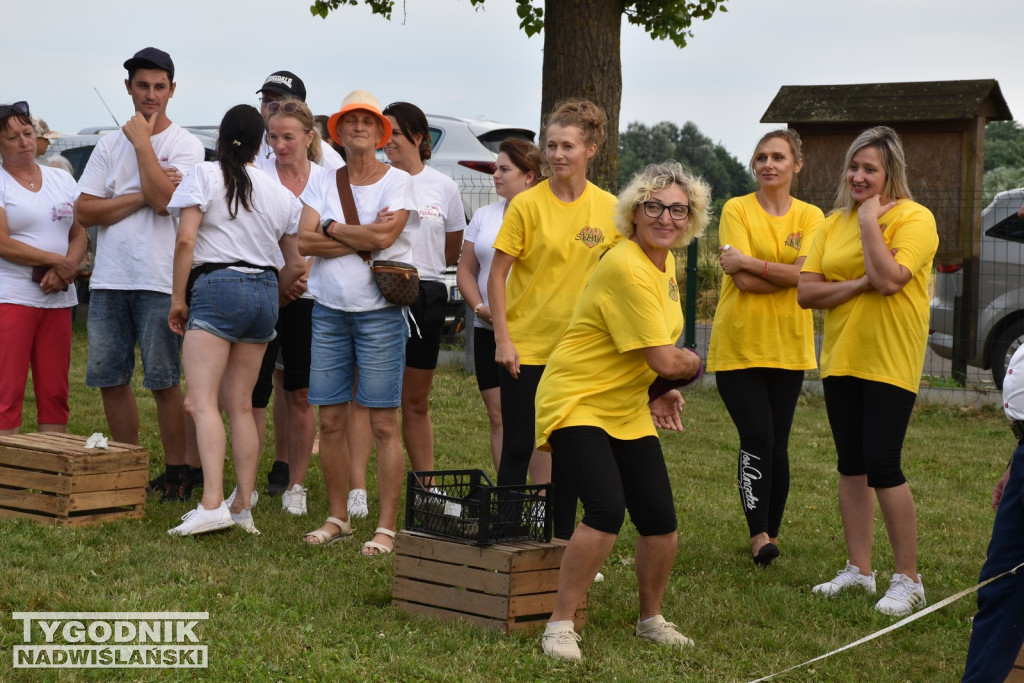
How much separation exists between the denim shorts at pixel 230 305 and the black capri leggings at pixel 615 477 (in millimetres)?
2128

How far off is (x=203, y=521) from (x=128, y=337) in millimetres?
1387

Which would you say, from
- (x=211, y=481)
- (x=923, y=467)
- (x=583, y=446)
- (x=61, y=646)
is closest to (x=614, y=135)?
(x=923, y=467)

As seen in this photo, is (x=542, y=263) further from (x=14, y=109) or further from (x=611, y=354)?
(x=14, y=109)

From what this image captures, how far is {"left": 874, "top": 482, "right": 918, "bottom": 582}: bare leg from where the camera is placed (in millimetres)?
5117

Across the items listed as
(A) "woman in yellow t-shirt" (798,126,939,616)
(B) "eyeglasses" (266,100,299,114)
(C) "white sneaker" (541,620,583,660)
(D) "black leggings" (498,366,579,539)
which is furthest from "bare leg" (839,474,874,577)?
(B) "eyeglasses" (266,100,299,114)

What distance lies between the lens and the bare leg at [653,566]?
4.35 meters

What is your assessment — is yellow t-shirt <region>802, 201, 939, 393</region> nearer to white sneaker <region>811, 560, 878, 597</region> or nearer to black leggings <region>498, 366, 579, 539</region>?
white sneaker <region>811, 560, 878, 597</region>

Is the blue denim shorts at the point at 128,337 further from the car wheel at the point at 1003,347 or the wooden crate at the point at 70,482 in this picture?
the car wheel at the point at 1003,347

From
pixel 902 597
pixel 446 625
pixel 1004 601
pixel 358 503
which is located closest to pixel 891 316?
pixel 902 597

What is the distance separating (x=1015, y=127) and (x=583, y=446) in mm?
39248

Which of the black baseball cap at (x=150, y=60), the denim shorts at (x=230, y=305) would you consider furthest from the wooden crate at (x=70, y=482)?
the black baseball cap at (x=150, y=60)

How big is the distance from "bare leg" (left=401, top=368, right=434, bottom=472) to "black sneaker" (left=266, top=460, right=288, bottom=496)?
95 cm

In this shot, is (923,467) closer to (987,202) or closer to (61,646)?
(987,202)

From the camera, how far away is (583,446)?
164 inches
